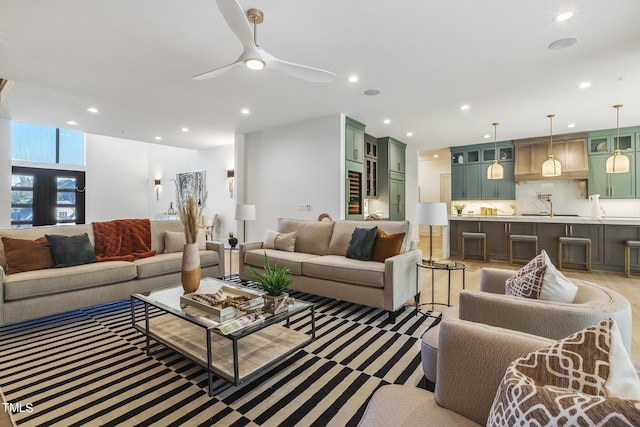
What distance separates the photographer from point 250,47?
7.32 feet

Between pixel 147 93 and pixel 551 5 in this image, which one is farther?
pixel 147 93

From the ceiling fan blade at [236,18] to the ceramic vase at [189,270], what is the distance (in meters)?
1.66

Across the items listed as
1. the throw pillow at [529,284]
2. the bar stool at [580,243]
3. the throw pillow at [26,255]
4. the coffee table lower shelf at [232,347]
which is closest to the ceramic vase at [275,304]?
the coffee table lower shelf at [232,347]

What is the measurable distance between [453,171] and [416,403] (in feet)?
26.4

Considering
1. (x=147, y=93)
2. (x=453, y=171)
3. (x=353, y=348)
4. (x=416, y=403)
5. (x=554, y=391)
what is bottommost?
(x=353, y=348)

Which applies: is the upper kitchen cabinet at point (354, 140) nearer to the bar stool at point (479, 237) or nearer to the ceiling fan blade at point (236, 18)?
the bar stool at point (479, 237)

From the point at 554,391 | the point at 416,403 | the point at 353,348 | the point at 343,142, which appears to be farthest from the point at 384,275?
the point at 343,142

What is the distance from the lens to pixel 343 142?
206 inches

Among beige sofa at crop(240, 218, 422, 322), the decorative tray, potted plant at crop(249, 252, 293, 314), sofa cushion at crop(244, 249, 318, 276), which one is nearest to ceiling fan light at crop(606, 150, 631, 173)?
beige sofa at crop(240, 218, 422, 322)

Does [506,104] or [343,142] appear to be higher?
[506,104]

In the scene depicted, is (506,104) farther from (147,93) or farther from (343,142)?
(147,93)

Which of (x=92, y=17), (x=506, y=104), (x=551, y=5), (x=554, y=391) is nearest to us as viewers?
(x=554, y=391)

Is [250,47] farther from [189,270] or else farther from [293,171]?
[293,171]

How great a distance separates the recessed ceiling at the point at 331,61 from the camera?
2.43 meters
